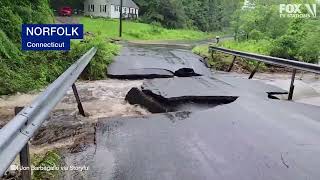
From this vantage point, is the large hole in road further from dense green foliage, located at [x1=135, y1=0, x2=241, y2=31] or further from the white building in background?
the white building in background

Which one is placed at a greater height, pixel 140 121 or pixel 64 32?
pixel 64 32

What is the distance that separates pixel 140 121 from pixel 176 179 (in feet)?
7.62

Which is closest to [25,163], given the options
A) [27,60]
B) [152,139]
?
[152,139]

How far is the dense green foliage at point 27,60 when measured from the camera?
33.9ft

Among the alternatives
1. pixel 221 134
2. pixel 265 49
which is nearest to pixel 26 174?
pixel 221 134

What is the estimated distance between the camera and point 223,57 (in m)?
16.9

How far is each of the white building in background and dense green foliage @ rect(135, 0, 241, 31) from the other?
2.77 metres

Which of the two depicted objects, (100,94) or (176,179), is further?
(100,94)

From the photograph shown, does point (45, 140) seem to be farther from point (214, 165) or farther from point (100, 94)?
point (100, 94)

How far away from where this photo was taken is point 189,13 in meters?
88.4

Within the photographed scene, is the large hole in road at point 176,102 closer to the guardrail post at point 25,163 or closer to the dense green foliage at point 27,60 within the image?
the dense green foliage at point 27,60

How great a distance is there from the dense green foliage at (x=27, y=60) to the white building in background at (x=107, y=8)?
207ft

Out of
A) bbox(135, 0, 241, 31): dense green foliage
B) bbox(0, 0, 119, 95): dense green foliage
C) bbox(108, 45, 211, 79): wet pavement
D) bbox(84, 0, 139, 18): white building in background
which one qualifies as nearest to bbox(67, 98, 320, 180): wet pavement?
bbox(0, 0, 119, 95): dense green foliage

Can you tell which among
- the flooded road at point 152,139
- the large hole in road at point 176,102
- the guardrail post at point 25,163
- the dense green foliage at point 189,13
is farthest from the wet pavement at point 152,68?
the dense green foliage at point 189,13
